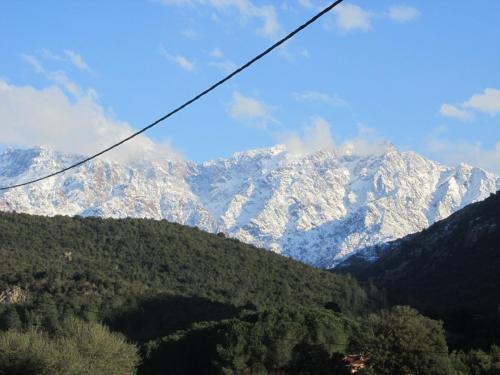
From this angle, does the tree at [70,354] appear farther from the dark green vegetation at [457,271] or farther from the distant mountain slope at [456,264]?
the distant mountain slope at [456,264]

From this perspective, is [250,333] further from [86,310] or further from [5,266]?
[5,266]

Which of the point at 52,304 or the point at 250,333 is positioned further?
the point at 52,304

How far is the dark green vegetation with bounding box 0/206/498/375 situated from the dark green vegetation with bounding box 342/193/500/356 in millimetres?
11390

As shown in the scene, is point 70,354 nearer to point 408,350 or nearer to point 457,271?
point 408,350

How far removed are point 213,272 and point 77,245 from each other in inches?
1151

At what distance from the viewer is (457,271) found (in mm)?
154875

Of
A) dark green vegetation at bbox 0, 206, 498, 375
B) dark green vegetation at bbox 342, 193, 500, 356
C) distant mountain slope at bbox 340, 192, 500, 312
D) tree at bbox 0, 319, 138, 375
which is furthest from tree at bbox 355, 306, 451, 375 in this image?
distant mountain slope at bbox 340, 192, 500, 312

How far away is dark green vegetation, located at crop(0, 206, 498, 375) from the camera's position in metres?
52.4

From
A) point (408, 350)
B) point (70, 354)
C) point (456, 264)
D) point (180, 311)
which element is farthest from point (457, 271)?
point (70, 354)

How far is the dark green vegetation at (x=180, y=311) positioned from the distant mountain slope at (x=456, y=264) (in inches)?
622

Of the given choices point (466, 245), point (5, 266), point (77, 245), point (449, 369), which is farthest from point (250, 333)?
point (466, 245)

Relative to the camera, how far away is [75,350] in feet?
180

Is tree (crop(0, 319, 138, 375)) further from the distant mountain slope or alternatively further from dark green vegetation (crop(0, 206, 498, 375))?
the distant mountain slope

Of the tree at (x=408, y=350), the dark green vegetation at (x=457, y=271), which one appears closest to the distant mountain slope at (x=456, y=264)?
the dark green vegetation at (x=457, y=271)
